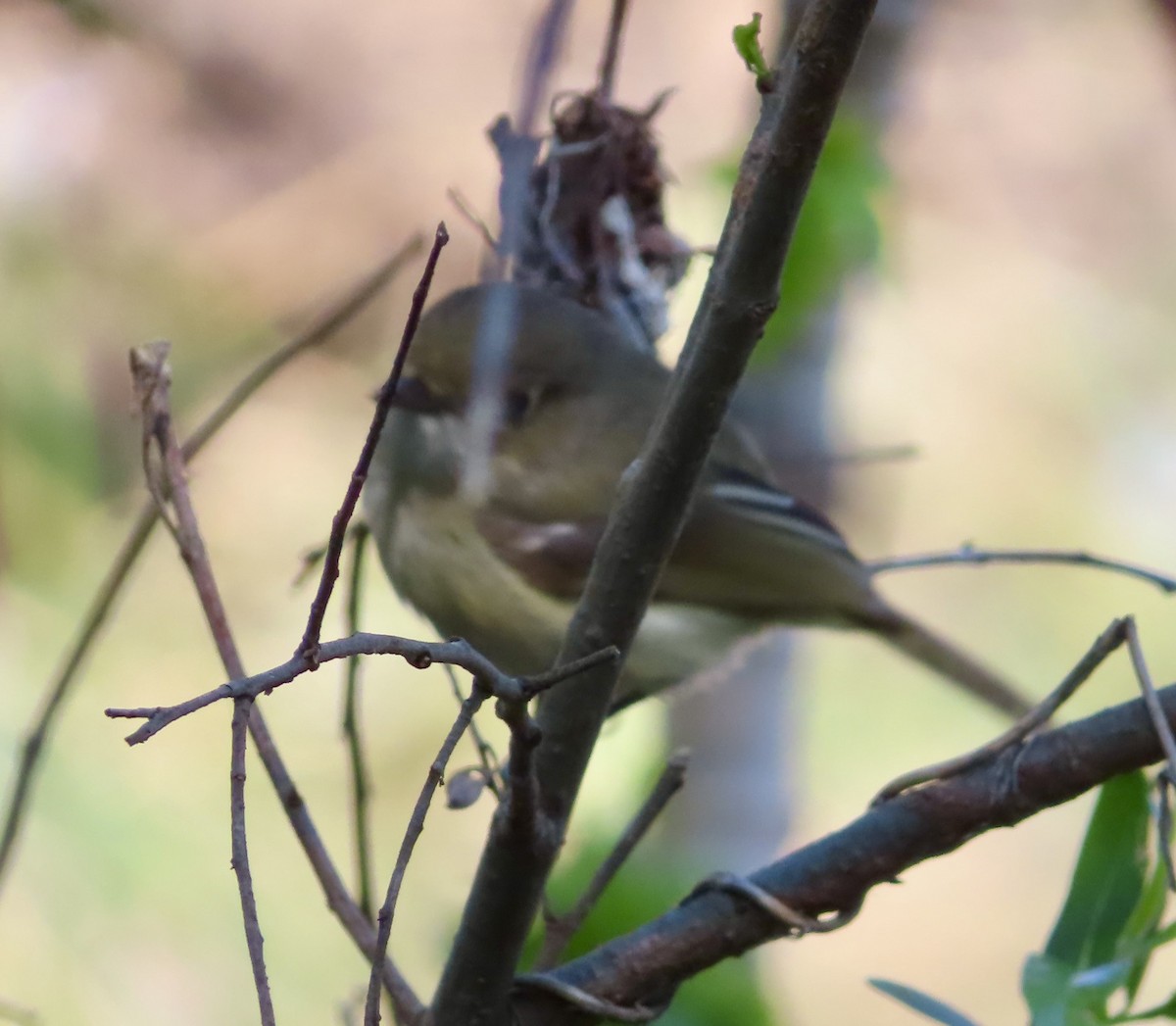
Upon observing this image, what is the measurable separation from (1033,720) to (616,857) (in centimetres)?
36

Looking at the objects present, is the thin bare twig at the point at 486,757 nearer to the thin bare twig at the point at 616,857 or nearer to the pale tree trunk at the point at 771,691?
the thin bare twig at the point at 616,857

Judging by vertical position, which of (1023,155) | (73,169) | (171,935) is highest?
(1023,155)

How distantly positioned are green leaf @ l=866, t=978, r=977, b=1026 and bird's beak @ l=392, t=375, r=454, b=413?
3.70 feet

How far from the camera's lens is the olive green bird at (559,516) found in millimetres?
2012

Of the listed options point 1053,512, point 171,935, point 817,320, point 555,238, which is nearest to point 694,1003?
point 555,238

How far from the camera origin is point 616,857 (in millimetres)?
1223

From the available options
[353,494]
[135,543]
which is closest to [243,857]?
[353,494]

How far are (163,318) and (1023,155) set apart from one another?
253cm

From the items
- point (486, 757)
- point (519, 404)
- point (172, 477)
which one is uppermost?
point (519, 404)

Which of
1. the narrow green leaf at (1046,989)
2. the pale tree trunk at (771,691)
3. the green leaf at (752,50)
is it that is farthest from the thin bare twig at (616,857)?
the pale tree trunk at (771,691)

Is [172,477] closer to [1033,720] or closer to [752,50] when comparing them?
[752,50]

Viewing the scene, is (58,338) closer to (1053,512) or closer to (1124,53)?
(1053,512)

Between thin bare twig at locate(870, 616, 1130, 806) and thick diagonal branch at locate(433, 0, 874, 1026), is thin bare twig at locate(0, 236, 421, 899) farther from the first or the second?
thin bare twig at locate(870, 616, 1130, 806)

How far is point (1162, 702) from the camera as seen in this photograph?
1030 mm
